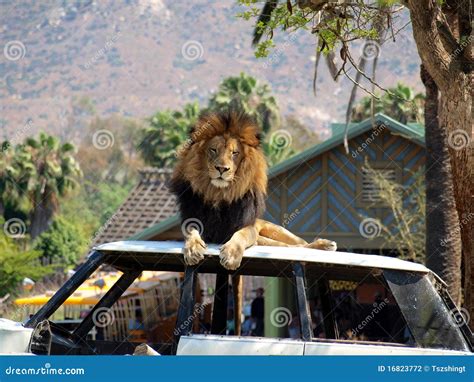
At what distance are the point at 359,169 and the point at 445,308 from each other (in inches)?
732

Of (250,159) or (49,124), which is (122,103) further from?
(250,159)

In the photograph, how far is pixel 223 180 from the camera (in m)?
7.09

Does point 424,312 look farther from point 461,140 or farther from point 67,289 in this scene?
point 461,140

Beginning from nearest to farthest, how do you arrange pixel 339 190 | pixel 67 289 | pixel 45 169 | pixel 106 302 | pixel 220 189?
1. pixel 67 289
2. pixel 106 302
3. pixel 220 189
4. pixel 339 190
5. pixel 45 169

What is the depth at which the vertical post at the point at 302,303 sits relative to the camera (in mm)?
5785

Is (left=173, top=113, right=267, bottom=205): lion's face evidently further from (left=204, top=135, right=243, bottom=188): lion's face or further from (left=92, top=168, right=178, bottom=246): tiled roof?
(left=92, top=168, right=178, bottom=246): tiled roof

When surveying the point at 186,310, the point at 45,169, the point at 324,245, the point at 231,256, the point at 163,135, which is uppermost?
the point at 163,135

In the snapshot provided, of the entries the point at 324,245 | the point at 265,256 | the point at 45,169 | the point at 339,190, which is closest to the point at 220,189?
the point at 324,245

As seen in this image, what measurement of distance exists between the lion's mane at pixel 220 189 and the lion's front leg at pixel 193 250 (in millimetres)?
646

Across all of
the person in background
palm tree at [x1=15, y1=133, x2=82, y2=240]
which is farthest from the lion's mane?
palm tree at [x1=15, y1=133, x2=82, y2=240]

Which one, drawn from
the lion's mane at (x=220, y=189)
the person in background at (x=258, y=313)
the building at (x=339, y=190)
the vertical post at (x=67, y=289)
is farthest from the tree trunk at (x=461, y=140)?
the building at (x=339, y=190)

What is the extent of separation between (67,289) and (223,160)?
150cm

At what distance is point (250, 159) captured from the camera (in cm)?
721
